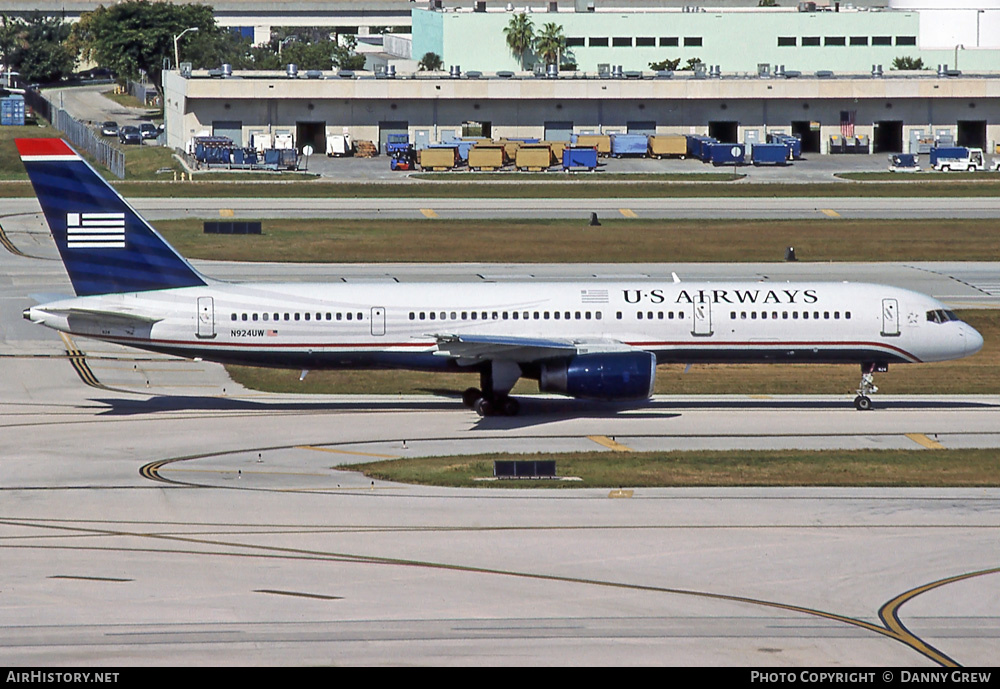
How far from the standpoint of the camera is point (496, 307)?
44.1 meters

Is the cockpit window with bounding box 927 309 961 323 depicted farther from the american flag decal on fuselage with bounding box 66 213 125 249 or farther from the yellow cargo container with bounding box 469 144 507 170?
the yellow cargo container with bounding box 469 144 507 170

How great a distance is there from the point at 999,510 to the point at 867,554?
18.5 ft

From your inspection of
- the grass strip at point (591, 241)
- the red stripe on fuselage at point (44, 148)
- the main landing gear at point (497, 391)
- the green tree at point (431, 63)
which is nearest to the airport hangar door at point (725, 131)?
the green tree at point (431, 63)

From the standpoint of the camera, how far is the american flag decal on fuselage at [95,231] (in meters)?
42.6

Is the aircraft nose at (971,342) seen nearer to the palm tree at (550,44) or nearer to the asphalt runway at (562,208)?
the asphalt runway at (562,208)

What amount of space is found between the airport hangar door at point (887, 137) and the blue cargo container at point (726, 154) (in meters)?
18.2

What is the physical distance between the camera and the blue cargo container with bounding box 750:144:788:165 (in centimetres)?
12044

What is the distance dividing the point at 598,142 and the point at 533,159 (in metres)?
9.84

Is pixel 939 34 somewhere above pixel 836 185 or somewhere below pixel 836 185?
above

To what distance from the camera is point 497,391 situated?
43781 millimetres

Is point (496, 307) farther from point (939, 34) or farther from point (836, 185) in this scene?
point (939, 34)

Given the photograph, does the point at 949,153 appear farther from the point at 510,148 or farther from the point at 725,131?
the point at 510,148

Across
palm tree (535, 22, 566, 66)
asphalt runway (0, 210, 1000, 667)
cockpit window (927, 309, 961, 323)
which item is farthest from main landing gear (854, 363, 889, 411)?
palm tree (535, 22, 566, 66)
